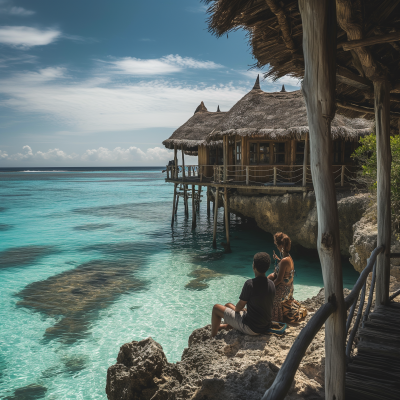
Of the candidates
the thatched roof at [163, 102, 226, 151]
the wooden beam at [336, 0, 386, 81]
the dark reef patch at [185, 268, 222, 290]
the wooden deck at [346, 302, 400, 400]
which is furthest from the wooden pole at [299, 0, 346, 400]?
the thatched roof at [163, 102, 226, 151]

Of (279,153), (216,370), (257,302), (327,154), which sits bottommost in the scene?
(216,370)

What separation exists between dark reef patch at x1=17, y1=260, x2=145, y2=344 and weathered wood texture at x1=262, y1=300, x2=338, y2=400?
21.8ft

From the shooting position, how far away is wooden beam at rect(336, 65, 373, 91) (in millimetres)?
3498

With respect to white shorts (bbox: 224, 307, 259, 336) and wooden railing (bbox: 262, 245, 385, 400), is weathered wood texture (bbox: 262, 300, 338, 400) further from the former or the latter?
white shorts (bbox: 224, 307, 259, 336)

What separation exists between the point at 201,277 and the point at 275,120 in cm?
737

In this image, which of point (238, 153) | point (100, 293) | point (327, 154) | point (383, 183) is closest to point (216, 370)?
point (327, 154)

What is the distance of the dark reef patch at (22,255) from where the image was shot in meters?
13.3

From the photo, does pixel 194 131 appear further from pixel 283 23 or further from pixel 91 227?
pixel 283 23

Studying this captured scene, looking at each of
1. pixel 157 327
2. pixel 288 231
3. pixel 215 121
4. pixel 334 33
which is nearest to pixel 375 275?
pixel 334 33

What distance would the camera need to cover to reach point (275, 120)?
13.8 m

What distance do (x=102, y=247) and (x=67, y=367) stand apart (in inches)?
385

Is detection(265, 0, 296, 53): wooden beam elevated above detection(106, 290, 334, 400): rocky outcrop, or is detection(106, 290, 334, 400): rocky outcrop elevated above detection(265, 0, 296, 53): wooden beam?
detection(265, 0, 296, 53): wooden beam

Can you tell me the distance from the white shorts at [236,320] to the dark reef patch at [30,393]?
3717mm

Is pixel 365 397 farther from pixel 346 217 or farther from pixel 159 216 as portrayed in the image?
pixel 159 216
